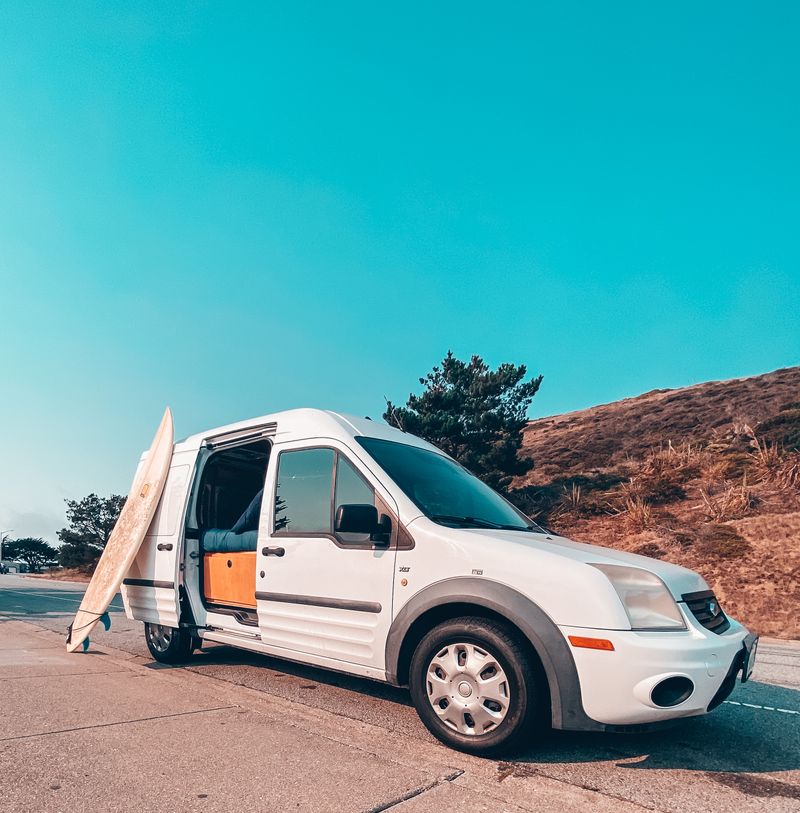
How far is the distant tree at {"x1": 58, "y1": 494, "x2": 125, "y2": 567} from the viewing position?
42.3m

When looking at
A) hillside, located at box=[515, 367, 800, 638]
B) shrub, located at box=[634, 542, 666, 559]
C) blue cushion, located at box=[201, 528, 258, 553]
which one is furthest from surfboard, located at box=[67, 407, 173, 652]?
shrub, located at box=[634, 542, 666, 559]

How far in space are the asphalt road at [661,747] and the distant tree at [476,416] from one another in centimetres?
1930

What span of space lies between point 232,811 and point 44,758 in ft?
4.18

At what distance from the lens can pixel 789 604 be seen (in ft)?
42.1

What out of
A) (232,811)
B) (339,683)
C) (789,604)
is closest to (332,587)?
(339,683)

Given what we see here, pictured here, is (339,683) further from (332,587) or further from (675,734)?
(675,734)

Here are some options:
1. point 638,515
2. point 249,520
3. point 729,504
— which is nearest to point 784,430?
point 729,504

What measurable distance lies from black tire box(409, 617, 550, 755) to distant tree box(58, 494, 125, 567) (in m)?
42.5

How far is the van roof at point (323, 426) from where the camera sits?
4801mm

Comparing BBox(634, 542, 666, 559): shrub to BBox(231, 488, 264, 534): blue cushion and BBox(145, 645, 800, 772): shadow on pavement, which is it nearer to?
BBox(145, 645, 800, 772): shadow on pavement

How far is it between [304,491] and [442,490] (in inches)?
42.0

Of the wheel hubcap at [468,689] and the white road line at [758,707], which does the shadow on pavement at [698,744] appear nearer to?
A: the white road line at [758,707]

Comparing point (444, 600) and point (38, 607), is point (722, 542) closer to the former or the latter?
point (444, 600)

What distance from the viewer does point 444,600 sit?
12.0 feet
